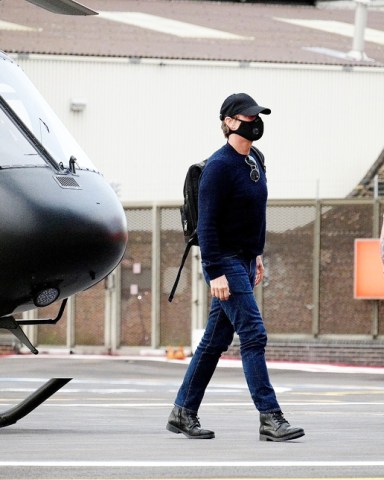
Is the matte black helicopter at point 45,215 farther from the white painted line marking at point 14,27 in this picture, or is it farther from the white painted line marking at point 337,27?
the white painted line marking at point 337,27

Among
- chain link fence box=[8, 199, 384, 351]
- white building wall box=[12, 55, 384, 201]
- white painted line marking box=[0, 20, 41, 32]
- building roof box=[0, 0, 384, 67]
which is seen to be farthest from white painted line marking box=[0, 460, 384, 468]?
white painted line marking box=[0, 20, 41, 32]

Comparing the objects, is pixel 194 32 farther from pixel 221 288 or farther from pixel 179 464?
pixel 179 464

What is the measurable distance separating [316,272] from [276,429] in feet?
51.7

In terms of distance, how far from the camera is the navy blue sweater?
959 centimetres

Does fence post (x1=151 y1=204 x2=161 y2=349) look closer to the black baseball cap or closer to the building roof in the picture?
the building roof

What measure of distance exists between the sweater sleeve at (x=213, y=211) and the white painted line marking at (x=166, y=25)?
27.5 m

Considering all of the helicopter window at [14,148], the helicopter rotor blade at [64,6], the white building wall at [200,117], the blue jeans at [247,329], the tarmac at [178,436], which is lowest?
the tarmac at [178,436]

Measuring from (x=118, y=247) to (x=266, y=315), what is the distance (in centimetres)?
1591

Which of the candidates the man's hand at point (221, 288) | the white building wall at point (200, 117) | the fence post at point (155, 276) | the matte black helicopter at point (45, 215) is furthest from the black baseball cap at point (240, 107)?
the white building wall at point (200, 117)

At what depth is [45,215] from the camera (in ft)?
29.4

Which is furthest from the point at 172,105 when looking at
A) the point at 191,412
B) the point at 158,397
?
the point at 191,412

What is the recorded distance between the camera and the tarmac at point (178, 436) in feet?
25.7

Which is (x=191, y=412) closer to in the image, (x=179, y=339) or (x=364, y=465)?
(x=364, y=465)

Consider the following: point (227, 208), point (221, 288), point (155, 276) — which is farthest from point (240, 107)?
point (155, 276)
